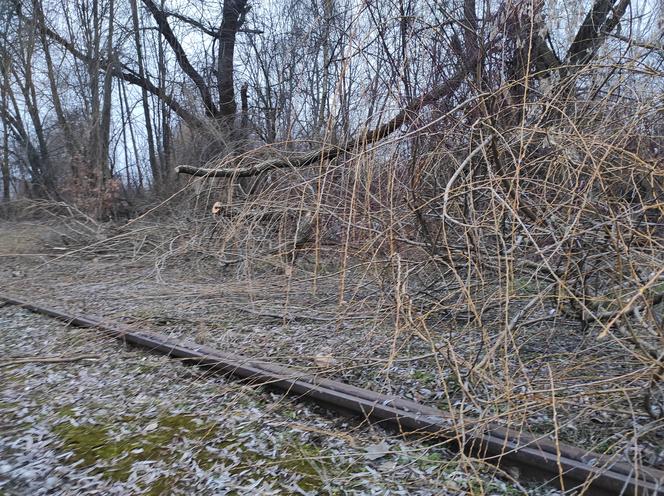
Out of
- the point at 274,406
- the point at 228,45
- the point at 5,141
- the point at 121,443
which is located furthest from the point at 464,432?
the point at 5,141

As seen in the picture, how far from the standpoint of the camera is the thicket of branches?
10.7 ft

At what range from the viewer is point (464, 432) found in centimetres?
261

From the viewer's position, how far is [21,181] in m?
18.2

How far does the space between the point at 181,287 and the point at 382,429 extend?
4.86 metres

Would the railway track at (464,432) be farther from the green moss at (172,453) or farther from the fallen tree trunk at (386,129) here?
the fallen tree trunk at (386,129)

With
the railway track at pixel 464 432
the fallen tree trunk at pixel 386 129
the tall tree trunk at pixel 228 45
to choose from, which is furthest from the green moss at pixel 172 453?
the tall tree trunk at pixel 228 45

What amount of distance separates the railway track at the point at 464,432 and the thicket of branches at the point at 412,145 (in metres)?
0.42

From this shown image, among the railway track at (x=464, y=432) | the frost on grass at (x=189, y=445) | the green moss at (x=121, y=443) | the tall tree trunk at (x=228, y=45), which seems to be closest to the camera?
the railway track at (x=464, y=432)

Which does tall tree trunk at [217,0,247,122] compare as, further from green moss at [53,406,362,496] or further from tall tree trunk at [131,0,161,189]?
green moss at [53,406,362,496]

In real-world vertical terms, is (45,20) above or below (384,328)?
above

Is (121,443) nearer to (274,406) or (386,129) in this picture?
(274,406)

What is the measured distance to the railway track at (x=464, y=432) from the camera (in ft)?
7.93

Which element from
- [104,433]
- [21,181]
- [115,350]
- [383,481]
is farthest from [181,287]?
[21,181]

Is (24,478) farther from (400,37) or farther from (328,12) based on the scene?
(328,12)
